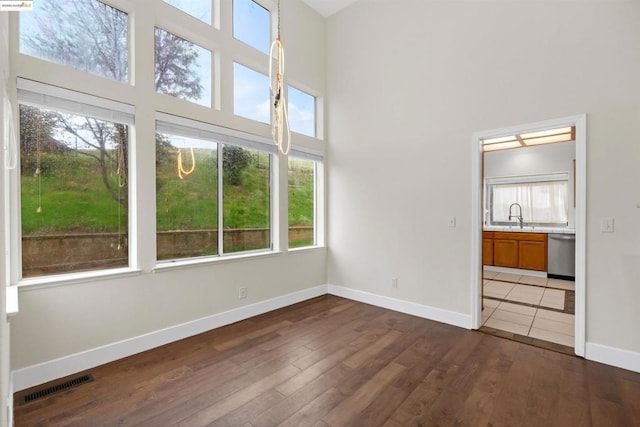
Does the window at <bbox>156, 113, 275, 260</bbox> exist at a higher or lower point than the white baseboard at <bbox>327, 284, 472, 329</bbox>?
higher

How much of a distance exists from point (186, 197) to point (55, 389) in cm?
187

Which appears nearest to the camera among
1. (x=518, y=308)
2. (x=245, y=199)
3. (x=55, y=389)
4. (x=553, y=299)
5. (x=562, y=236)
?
(x=55, y=389)

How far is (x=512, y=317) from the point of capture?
367cm

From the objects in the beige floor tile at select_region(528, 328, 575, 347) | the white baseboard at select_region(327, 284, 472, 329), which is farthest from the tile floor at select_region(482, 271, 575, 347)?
the white baseboard at select_region(327, 284, 472, 329)

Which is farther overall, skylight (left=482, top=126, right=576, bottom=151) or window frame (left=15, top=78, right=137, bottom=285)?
skylight (left=482, top=126, right=576, bottom=151)

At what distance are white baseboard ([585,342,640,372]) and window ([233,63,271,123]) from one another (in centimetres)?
418

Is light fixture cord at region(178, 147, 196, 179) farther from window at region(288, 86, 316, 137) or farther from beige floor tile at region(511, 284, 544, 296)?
beige floor tile at region(511, 284, 544, 296)

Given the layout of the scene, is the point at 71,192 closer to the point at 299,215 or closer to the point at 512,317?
the point at 299,215

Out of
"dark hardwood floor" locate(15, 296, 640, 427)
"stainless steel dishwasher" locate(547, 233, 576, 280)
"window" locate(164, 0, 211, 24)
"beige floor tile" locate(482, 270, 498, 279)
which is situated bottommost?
"dark hardwood floor" locate(15, 296, 640, 427)

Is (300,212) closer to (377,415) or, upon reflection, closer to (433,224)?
(433,224)

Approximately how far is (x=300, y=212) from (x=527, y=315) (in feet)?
10.8

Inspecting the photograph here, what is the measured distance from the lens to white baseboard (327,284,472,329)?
11.3ft

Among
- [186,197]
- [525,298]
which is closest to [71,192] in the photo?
[186,197]

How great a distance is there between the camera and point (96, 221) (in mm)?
2652
